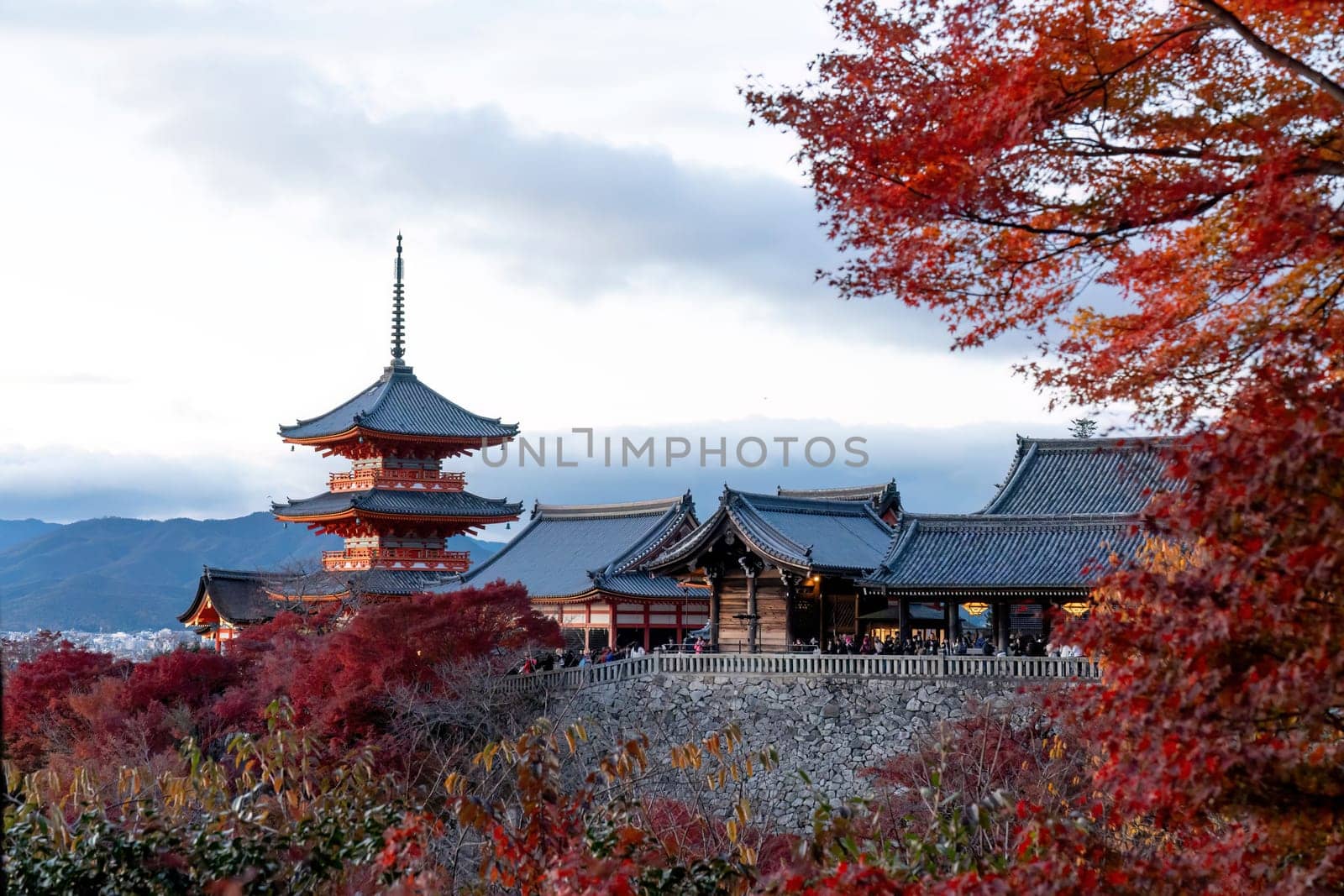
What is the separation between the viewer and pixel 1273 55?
730 centimetres

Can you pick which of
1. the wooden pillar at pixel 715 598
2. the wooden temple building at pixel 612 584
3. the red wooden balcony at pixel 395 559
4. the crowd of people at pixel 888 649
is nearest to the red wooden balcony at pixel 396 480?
the red wooden balcony at pixel 395 559

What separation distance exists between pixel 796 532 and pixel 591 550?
1105 cm

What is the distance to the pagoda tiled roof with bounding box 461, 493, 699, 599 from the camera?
37250 mm

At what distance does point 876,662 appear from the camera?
25.8 metres

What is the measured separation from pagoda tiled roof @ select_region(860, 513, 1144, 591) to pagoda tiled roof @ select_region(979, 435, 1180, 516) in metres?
2.12

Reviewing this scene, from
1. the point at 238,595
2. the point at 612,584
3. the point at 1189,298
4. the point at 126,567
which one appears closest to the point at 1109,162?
the point at 1189,298

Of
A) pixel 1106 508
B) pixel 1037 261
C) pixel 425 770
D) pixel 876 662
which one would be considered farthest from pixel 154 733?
pixel 1037 261

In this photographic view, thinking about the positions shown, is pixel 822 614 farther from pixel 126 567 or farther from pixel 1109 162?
pixel 126 567

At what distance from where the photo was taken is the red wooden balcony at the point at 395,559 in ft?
132

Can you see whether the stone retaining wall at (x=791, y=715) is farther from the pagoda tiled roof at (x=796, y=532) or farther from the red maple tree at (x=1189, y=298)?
the red maple tree at (x=1189, y=298)

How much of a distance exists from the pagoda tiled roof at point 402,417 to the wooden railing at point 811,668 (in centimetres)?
1454

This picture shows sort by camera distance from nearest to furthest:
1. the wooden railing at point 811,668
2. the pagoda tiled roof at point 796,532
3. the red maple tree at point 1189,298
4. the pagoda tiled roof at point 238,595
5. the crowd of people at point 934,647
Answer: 1. the red maple tree at point 1189,298
2. the wooden railing at point 811,668
3. the crowd of people at point 934,647
4. the pagoda tiled roof at point 796,532
5. the pagoda tiled roof at point 238,595

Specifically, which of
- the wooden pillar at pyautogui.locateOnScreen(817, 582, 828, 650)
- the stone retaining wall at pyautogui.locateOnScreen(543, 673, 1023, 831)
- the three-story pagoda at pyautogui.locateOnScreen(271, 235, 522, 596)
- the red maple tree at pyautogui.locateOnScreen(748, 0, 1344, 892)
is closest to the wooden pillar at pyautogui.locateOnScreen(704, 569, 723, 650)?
the wooden pillar at pyautogui.locateOnScreen(817, 582, 828, 650)

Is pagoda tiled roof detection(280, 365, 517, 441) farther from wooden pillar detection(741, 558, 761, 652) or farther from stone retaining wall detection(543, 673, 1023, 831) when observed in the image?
stone retaining wall detection(543, 673, 1023, 831)
